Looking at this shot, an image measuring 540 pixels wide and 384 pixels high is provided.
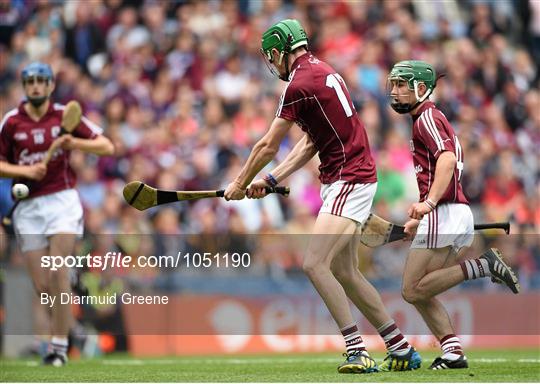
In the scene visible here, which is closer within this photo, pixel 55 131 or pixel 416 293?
pixel 416 293

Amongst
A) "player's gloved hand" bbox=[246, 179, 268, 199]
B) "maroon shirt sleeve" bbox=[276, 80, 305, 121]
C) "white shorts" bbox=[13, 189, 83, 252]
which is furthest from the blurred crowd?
"maroon shirt sleeve" bbox=[276, 80, 305, 121]

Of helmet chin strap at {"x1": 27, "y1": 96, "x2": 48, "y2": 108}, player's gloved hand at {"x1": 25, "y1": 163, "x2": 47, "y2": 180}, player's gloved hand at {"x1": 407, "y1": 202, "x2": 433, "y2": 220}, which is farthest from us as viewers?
helmet chin strap at {"x1": 27, "y1": 96, "x2": 48, "y2": 108}

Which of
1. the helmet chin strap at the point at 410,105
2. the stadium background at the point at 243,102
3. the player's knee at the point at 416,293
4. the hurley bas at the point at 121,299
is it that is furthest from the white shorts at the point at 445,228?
the hurley bas at the point at 121,299

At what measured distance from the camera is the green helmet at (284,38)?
31.9 feet

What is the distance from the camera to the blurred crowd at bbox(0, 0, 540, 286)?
1736 cm

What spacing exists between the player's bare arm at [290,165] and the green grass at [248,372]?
4.80ft

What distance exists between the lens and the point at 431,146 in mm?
9719

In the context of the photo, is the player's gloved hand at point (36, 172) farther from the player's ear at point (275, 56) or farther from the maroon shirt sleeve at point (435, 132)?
the maroon shirt sleeve at point (435, 132)

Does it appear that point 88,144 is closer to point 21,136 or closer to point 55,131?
point 55,131

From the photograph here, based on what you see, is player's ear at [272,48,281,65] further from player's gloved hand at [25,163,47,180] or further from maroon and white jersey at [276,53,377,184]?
player's gloved hand at [25,163,47,180]

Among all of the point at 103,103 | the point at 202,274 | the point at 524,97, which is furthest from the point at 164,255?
the point at 524,97

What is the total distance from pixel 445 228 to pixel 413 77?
4.07 ft

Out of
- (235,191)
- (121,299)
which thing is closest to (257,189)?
(235,191)

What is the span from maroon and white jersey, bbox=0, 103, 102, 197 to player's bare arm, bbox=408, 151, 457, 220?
3960mm
